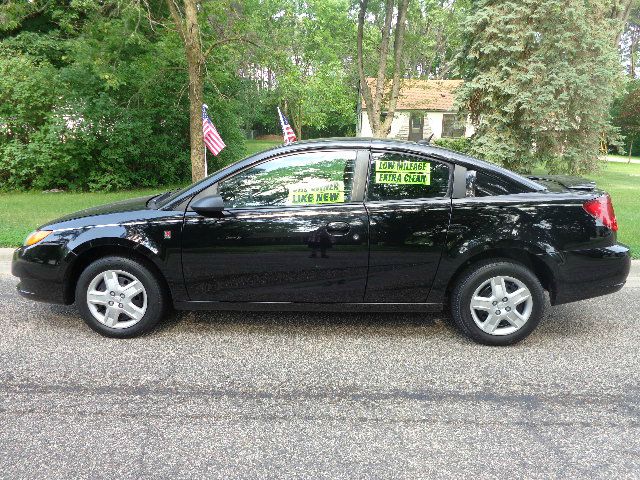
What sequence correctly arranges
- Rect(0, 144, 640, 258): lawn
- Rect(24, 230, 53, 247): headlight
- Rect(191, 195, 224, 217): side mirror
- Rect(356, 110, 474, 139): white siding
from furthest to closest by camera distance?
Rect(356, 110, 474, 139): white siding < Rect(0, 144, 640, 258): lawn < Rect(24, 230, 53, 247): headlight < Rect(191, 195, 224, 217): side mirror

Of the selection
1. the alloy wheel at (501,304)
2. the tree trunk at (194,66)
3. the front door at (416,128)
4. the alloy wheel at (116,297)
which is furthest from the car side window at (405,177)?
the front door at (416,128)

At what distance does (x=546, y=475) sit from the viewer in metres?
2.48

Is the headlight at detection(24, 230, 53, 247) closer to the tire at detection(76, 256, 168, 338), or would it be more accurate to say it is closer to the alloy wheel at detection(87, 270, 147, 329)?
the tire at detection(76, 256, 168, 338)

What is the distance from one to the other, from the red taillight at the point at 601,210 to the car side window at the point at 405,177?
1.11 meters

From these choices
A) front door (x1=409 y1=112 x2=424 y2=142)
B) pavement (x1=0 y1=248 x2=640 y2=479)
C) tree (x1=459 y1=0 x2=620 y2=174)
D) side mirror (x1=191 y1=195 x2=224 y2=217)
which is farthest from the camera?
front door (x1=409 y1=112 x2=424 y2=142)

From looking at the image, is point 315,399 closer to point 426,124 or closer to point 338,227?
point 338,227

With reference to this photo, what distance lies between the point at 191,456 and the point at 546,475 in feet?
5.80

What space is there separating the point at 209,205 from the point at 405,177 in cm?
153

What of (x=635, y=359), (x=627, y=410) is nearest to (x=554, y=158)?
(x=635, y=359)

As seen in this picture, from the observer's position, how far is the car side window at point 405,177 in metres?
3.96

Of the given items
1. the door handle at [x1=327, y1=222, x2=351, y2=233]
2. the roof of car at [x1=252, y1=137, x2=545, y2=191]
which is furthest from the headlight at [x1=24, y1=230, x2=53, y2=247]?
the door handle at [x1=327, y1=222, x2=351, y2=233]

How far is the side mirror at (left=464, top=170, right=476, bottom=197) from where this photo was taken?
13.0ft

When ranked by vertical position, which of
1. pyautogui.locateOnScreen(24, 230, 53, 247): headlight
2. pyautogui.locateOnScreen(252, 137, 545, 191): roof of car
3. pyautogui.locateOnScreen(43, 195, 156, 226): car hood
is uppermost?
pyautogui.locateOnScreen(252, 137, 545, 191): roof of car

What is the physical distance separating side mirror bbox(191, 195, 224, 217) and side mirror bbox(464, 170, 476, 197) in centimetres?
189
